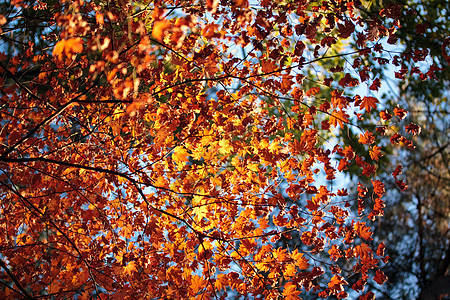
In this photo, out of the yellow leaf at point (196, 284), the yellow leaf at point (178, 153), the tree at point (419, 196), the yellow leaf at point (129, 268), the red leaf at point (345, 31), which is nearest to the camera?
the red leaf at point (345, 31)

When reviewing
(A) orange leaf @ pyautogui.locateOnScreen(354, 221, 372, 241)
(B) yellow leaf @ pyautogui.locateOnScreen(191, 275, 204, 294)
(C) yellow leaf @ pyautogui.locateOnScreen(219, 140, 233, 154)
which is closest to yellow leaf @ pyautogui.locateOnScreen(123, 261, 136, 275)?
(B) yellow leaf @ pyautogui.locateOnScreen(191, 275, 204, 294)

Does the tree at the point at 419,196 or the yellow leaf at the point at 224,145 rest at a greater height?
the tree at the point at 419,196

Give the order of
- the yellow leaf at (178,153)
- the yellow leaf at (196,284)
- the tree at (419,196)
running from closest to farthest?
1. the yellow leaf at (196,284)
2. the yellow leaf at (178,153)
3. the tree at (419,196)

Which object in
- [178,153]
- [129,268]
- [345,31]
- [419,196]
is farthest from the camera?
[419,196]

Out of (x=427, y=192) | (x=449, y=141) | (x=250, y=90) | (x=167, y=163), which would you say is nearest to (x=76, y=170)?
(x=167, y=163)

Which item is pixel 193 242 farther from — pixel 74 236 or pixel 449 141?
pixel 449 141

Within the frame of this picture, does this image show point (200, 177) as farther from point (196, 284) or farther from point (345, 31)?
point (345, 31)

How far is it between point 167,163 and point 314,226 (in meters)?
1.71

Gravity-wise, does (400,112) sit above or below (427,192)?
below

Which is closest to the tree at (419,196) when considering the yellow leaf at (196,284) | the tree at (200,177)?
the tree at (200,177)

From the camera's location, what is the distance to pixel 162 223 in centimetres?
415

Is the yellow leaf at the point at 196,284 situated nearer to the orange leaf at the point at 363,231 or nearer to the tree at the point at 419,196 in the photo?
the orange leaf at the point at 363,231

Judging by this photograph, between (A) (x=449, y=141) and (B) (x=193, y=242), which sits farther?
(A) (x=449, y=141)

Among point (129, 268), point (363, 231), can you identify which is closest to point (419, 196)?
point (363, 231)
